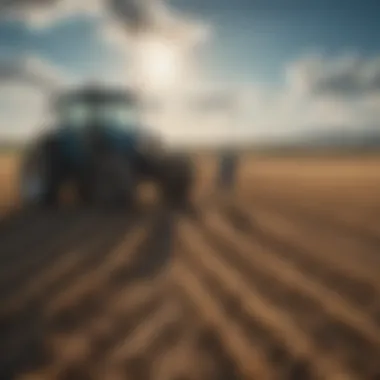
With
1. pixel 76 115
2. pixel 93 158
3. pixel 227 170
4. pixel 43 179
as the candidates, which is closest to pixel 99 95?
pixel 76 115

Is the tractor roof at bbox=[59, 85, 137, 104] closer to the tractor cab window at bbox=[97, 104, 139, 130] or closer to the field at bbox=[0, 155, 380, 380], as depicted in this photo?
the tractor cab window at bbox=[97, 104, 139, 130]

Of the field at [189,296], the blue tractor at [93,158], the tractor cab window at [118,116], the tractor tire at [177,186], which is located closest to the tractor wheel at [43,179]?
the blue tractor at [93,158]

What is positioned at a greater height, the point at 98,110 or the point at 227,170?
the point at 98,110

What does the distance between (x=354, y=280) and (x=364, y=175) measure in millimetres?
698

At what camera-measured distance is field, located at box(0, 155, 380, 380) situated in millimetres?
1811

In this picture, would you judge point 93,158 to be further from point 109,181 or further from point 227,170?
point 227,170

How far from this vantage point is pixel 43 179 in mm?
2975

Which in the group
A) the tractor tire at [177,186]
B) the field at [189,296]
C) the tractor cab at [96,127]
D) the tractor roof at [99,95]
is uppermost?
the tractor roof at [99,95]

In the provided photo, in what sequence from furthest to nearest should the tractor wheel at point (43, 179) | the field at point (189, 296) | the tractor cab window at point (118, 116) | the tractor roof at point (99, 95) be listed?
the tractor wheel at point (43, 179) < the tractor cab window at point (118, 116) < the tractor roof at point (99, 95) < the field at point (189, 296)

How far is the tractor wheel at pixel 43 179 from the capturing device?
8.75 feet

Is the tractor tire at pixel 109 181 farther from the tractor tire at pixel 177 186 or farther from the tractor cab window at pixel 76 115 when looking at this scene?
the tractor tire at pixel 177 186

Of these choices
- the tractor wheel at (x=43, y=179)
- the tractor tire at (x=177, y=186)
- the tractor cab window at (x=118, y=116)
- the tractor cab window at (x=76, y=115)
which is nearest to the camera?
the tractor cab window at (x=76, y=115)

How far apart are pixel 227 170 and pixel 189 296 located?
1046mm

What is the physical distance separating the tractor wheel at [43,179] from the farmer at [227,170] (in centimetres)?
76
